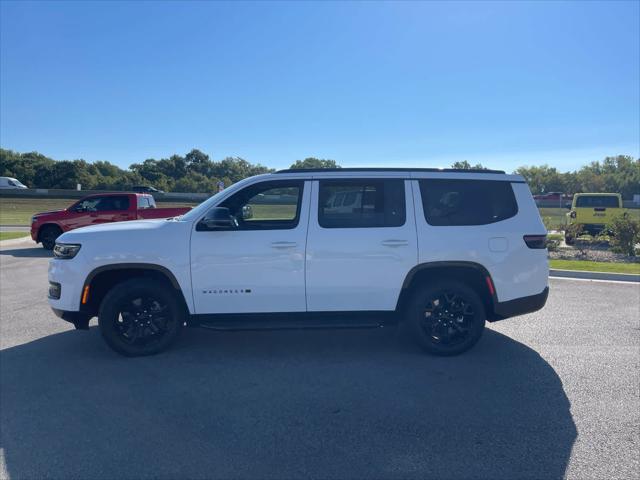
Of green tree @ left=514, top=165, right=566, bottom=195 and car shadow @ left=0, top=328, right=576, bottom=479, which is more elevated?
green tree @ left=514, top=165, right=566, bottom=195

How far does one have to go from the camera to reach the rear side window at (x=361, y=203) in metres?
4.95

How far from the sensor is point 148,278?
4953mm

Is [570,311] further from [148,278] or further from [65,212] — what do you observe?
[65,212]

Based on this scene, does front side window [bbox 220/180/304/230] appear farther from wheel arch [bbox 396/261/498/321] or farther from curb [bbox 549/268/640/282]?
curb [bbox 549/268/640/282]

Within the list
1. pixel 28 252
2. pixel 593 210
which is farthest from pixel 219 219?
pixel 593 210

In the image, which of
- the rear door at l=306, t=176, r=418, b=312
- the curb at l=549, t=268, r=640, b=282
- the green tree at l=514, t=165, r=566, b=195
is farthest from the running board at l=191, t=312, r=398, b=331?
the green tree at l=514, t=165, r=566, b=195

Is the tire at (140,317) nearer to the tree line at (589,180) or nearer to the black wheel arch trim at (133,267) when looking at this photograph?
the black wheel arch trim at (133,267)

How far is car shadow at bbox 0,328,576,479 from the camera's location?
3.07m

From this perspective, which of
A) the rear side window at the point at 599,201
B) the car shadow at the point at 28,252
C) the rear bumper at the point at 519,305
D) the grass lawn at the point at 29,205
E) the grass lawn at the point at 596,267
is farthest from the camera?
the grass lawn at the point at 29,205

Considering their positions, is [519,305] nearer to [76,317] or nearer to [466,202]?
[466,202]

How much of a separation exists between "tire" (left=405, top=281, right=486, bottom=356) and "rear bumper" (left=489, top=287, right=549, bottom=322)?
0.19 metres

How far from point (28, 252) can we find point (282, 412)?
14335 mm

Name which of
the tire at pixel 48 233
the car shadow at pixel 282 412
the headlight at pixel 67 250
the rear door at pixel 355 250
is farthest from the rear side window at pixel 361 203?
the tire at pixel 48 233

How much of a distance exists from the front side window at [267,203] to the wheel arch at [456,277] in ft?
4.69
